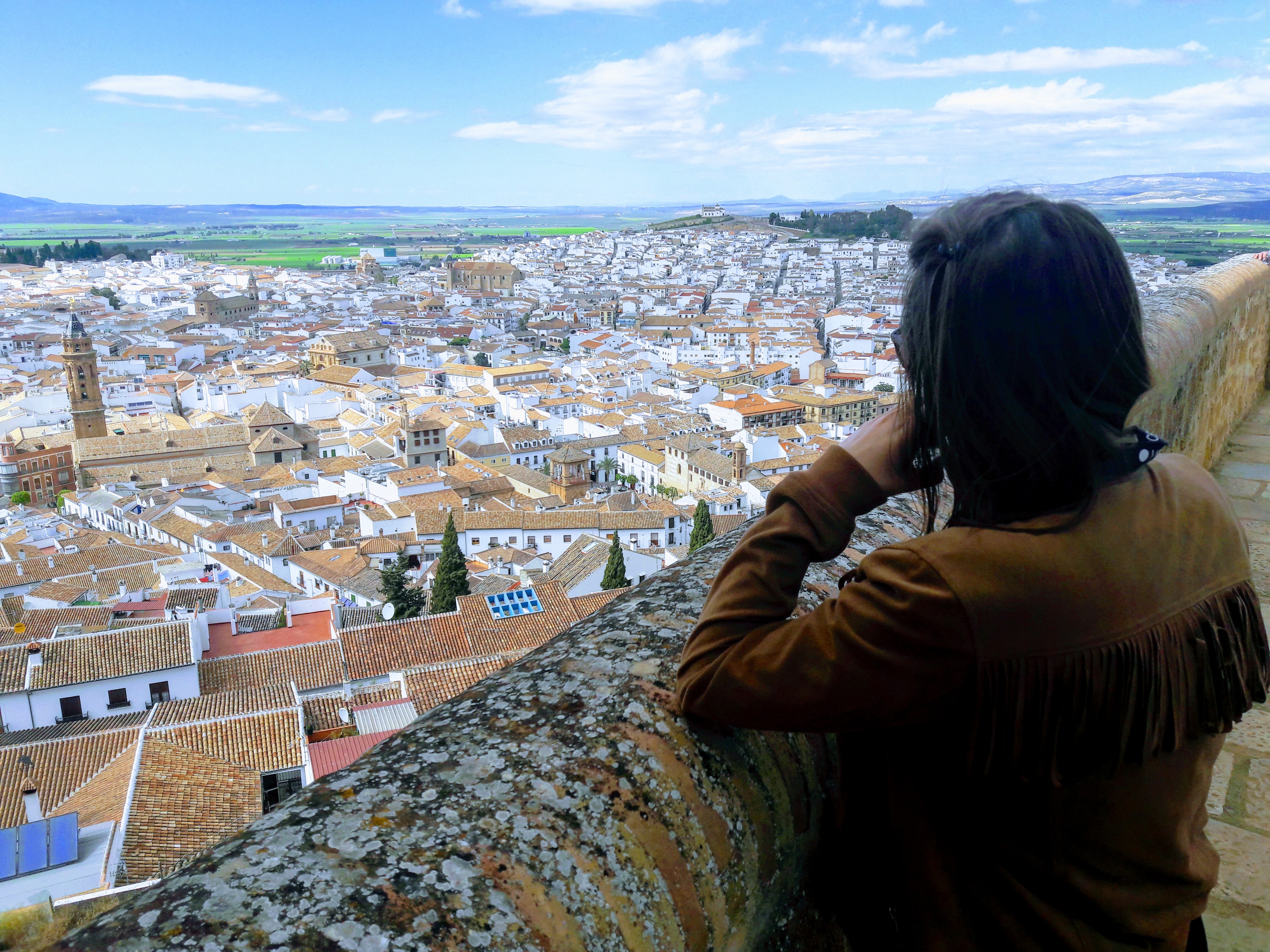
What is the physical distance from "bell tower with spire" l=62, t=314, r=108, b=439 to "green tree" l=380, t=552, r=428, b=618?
2097 centimetres

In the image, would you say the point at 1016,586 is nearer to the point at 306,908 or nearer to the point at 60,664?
the point at 306,908

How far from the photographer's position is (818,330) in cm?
5494

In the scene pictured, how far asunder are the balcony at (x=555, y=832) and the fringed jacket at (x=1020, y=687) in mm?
78

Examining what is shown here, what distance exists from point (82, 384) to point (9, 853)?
3111cm

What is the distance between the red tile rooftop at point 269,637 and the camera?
527 inches

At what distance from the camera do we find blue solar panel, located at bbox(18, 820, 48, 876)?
21.5 ft

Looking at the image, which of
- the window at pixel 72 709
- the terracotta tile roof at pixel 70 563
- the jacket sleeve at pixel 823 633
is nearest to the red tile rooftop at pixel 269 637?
the window at pixel 72 709

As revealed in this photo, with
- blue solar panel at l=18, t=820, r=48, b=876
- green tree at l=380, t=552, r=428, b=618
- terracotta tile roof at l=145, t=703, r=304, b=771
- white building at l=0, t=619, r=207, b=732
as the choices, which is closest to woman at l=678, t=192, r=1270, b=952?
blue solar panel at l=18, t=820, r=48, b=876

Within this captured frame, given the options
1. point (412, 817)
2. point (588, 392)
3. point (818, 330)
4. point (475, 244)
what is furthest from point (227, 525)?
point (475, 244)

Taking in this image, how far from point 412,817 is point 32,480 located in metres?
34.1

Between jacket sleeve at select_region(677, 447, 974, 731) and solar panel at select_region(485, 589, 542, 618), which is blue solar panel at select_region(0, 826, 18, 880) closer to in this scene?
solar panel at select_region(485, 589, 542, 618)

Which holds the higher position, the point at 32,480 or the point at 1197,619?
the point at 1197,619

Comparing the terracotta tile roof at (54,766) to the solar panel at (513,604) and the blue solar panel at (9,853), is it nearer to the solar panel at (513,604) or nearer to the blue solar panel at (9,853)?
the blue solar panel at (9,853)

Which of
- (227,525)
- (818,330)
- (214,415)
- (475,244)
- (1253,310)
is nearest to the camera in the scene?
(1253,310)
